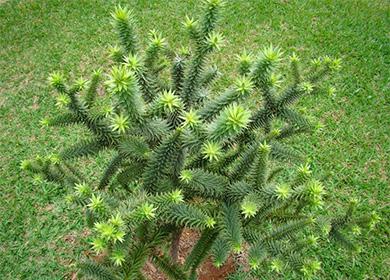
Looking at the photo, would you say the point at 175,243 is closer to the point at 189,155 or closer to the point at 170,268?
the point at 170,268

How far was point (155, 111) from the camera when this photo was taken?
8.37 feet

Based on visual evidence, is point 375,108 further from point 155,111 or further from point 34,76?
point 34,76

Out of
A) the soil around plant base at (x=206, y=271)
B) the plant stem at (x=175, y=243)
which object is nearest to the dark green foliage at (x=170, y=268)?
the plant stem at (x=175, y=243)

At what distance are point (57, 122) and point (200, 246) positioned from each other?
1.34 metres

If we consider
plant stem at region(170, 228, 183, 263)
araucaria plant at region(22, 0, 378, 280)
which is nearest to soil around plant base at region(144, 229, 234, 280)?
plant stem at region(170, 228, 183, 263)

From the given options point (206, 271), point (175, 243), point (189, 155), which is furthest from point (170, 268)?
point (206, 271)

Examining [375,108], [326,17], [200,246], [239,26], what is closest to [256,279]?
[200,246]

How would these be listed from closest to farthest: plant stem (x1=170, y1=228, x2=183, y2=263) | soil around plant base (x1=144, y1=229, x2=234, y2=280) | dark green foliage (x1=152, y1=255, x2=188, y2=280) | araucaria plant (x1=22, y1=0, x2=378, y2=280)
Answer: araucaria plant (x1=22, y1=0, x2=378, y2=280)
dark green foliage (x1=152, y1=255, x2=188, y2=280)
plant stem (x1=170, y1=228, x2=183, y2=263)
soil around plant base (x1=144, y1=229, x2=234, y2=280)

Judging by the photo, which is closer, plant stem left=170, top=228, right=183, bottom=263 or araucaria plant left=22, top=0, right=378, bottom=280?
araucaria plant left=22, top=0, right=378, bottom=280

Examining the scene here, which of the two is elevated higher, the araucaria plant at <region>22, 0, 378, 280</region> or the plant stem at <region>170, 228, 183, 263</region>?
the araucaria plant at <region>22, 0, 378, 280</region>

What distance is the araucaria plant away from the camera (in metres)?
2.50

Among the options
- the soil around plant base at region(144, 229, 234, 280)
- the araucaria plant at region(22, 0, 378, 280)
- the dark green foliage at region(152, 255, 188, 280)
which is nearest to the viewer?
the araucaria plant at region(22, 0, 378, 280)

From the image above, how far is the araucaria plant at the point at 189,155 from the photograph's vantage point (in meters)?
2.50

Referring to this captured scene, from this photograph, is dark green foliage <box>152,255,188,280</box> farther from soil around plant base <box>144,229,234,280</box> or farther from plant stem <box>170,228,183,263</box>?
soil around plant base <box>144,229,234,280</box>
